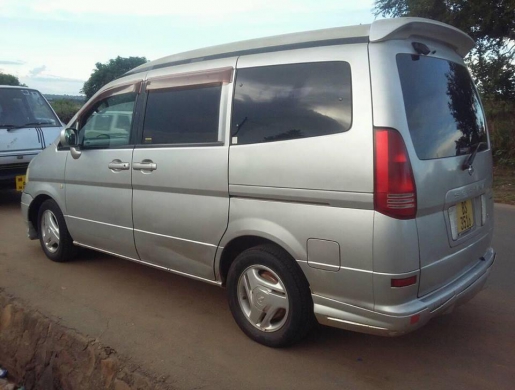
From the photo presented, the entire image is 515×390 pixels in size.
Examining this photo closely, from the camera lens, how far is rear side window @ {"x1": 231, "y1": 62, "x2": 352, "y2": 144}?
314 cm

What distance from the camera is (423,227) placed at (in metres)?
3.00

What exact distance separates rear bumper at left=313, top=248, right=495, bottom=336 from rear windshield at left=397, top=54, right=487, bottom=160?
2.75 ft

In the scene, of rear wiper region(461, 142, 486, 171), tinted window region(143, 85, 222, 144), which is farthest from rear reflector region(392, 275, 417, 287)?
tinted window region(143, 85, 222, 144)

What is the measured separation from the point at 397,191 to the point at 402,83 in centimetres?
65

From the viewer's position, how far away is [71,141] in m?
5.00

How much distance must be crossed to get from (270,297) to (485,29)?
11.6 metres

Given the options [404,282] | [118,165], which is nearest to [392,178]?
[404,282]

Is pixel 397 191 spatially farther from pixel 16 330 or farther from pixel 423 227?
pixel 16 330

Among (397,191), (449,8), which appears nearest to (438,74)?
(397,191)

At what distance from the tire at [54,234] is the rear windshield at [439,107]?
368 centimetres

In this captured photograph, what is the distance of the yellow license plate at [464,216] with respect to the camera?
332cm

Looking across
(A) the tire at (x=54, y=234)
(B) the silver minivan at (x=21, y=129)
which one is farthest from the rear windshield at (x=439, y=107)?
(B) the silver minivan at (x=21, y=129)

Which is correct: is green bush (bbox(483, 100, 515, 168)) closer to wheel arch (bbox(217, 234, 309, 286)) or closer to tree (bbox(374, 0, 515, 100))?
tree (bbox(374, 0, 515, 100))

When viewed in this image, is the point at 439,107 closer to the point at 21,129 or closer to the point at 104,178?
the point at 104,178
